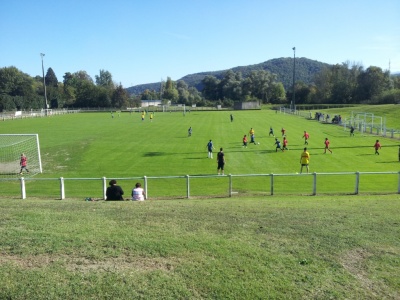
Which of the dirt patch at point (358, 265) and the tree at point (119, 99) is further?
the tree at point (119, 99)

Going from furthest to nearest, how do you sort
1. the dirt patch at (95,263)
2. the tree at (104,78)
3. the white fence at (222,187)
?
the tree at (104,78)
the white fence at (222,187)
the dirt patch at (95,263)

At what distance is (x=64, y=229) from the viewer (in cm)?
789

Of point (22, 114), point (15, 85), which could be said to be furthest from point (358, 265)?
point (15, 85)

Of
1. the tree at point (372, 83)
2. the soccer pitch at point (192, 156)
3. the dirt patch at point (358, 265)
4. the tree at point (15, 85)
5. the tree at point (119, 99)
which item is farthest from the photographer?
the tree at point (119, 99)

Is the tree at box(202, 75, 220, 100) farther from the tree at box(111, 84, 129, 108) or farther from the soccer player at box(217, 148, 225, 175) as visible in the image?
the soccer player at box(217, 148, 225, 175)

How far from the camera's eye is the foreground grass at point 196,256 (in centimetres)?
559

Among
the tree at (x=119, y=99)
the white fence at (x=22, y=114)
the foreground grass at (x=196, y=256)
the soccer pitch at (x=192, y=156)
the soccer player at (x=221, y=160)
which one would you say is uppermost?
the tree at (x=119, y=99)

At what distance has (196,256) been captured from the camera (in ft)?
21.6

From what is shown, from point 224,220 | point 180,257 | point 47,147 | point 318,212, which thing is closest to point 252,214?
point 224,220

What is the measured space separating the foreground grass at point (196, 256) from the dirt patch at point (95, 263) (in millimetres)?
17

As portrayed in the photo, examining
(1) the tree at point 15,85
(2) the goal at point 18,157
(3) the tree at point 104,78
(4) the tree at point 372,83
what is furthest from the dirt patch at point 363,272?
(3) the tree at point 104,78

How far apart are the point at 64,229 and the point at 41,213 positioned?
1.86m

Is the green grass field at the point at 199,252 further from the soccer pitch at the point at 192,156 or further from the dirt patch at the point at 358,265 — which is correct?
the soccer pitch at the point at 192,156

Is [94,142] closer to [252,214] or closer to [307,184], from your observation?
[307,184]
